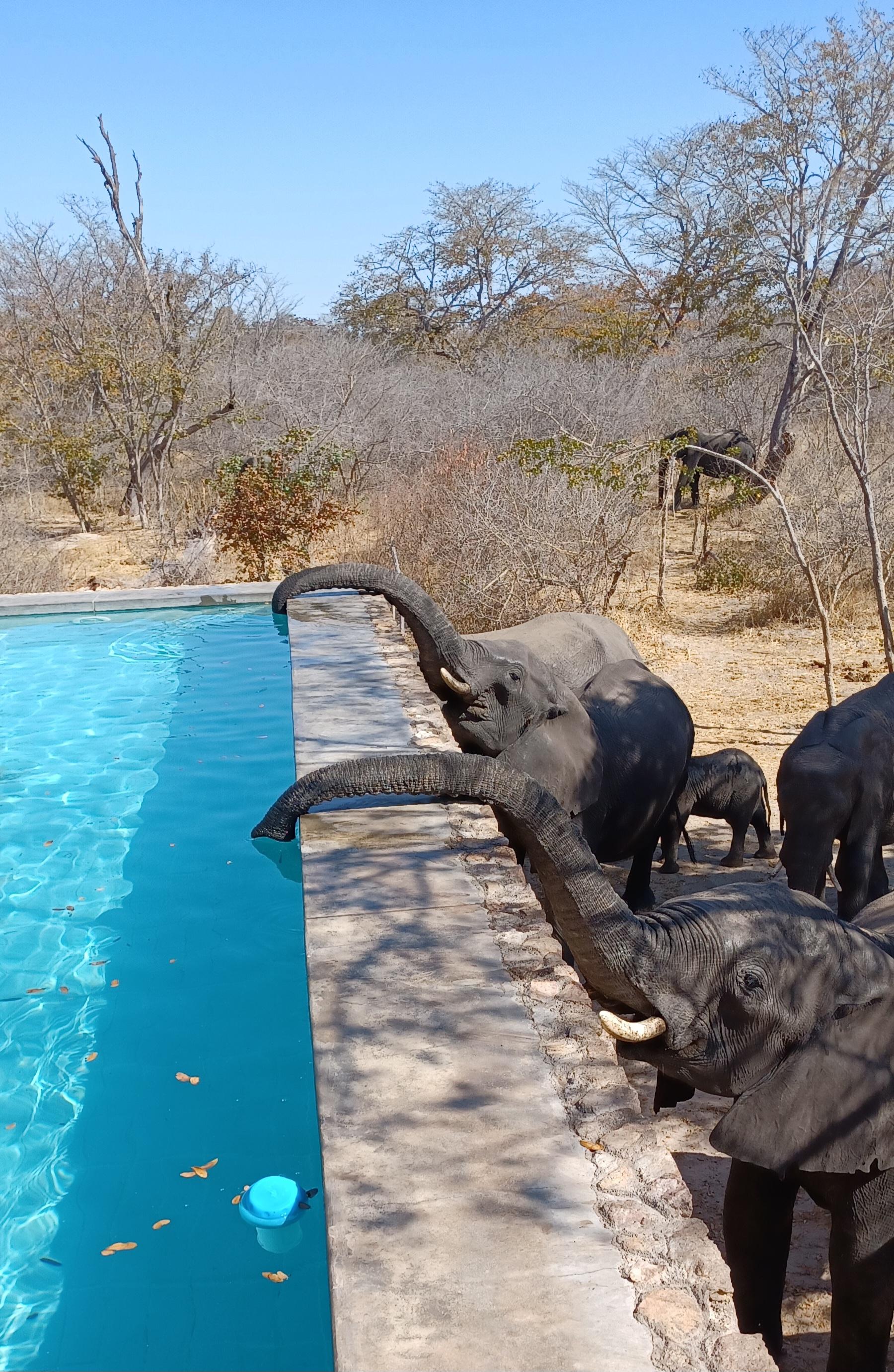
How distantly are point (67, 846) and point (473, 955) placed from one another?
4285 millimetres

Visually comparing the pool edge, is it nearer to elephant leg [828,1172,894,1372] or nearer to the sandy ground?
the sandy ground

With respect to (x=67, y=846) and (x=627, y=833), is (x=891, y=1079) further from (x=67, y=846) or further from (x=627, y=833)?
(x=67, y=846)

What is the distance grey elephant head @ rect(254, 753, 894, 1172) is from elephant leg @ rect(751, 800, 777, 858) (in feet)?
16.3

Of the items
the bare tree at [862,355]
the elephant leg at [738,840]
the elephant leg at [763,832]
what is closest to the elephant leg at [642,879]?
the elephant leg at [738,840]

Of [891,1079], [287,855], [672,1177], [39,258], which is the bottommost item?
[287,855]

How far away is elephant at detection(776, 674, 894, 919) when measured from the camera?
19.9 ft

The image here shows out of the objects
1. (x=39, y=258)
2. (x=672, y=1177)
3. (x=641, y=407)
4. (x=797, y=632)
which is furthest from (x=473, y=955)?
(x=39, y=258)

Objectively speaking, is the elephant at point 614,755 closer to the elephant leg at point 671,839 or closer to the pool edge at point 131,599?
the elephant leg at point 671,839

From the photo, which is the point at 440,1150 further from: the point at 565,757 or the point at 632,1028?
the point at 565,757

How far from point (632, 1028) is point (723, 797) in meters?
5.04

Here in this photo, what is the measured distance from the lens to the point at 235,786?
28.1 ft

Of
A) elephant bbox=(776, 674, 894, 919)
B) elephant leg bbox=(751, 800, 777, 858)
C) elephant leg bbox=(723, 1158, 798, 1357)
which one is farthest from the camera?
elephant leg bbox=(751, 800, 777, 858)

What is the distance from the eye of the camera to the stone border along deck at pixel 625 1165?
268 cm

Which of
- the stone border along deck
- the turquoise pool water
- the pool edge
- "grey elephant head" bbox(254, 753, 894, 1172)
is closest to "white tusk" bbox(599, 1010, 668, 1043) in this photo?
"grey elephant head" bbox(254, 753, 894, 1172)
